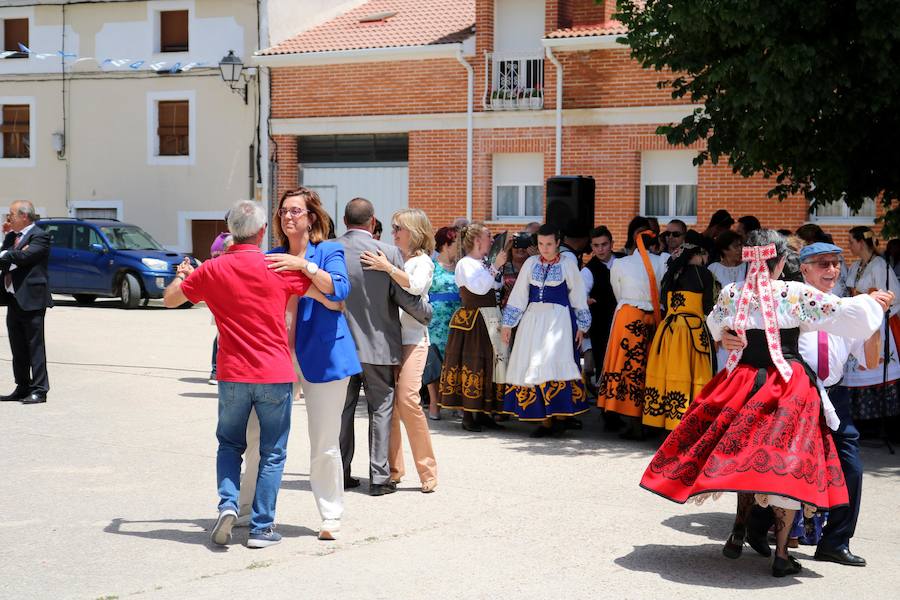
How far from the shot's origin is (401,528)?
700 cm

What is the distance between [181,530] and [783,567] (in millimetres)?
3190

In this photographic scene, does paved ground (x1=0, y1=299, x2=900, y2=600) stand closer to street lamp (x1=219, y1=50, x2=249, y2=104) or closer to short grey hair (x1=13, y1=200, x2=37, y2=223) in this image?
short grey hair (x1=13, y1=200, x2=37, y2=223)

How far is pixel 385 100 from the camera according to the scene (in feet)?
88.6

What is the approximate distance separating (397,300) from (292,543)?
6.20 ft

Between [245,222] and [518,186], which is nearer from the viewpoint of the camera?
[245,222]

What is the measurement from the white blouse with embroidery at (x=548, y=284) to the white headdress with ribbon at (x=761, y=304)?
3.88 m

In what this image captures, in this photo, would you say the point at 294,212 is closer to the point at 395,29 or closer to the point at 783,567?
the point at 783,567

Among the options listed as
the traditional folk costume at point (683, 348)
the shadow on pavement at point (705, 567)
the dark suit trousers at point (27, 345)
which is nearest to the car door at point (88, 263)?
the dark suit trousers at point (27, 345)

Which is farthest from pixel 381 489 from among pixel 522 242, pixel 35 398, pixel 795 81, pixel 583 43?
pixel 583 43

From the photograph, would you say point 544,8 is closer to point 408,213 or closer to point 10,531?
point 408,213

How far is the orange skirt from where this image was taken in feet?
33.4

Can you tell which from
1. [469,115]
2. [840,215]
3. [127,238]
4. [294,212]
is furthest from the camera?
[469,115]

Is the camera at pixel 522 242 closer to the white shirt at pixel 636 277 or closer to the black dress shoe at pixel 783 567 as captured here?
the white shirt at pixel 636 277

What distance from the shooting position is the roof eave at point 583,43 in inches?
949
